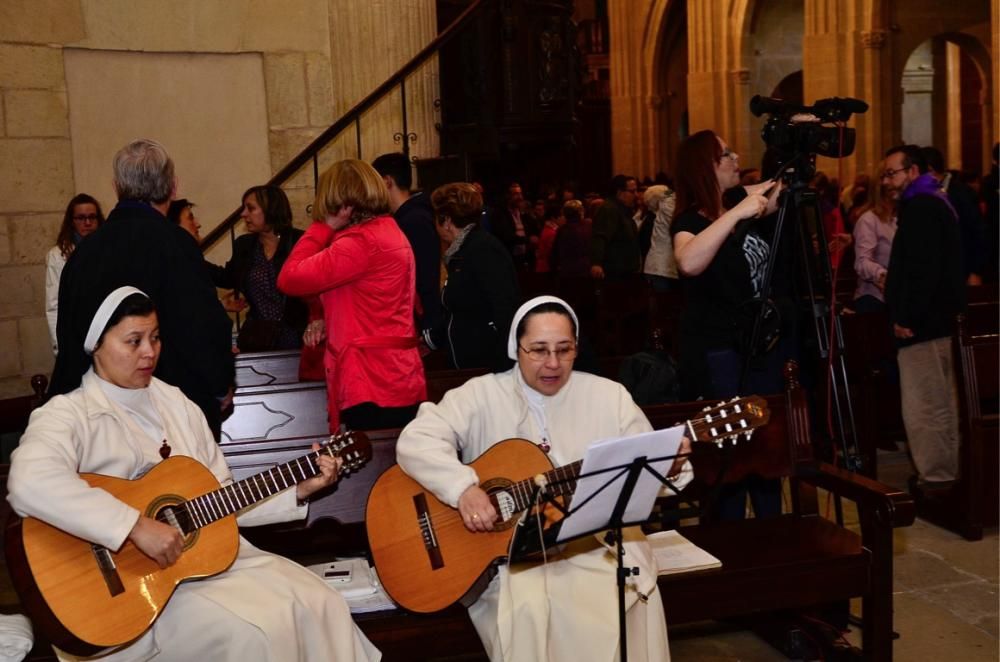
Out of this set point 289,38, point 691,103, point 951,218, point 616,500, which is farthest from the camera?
point 691,103

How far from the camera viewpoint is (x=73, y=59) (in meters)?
8.45

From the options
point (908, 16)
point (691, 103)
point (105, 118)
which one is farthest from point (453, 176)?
point (691, 103)

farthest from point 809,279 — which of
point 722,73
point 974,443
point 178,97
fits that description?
point 722,73

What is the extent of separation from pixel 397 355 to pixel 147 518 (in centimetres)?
182

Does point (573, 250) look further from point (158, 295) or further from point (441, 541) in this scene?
point (441, 541)

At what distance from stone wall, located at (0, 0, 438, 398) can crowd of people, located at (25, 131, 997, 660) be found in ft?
6.68

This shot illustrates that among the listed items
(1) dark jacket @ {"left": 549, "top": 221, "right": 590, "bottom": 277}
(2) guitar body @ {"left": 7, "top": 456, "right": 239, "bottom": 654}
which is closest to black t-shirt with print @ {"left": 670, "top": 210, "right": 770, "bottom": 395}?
(2) guitar body @ {"left": 7, "top": 456, "right": 239, "bottom": 654}

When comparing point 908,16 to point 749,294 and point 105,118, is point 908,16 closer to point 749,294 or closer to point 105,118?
point 105,118

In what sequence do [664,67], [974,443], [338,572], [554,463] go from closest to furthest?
[554,463] < [338,572] < [974,443] < [664,67]

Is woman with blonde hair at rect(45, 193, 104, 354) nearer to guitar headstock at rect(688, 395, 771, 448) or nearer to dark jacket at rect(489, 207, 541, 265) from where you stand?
dark jacket at rect(489, 207, 541, 265)

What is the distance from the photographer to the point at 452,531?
3.71 meters

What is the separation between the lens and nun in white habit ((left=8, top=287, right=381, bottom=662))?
128 inches

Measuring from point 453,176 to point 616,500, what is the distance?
6.35 metres

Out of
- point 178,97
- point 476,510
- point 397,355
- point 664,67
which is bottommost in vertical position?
point 476,510
